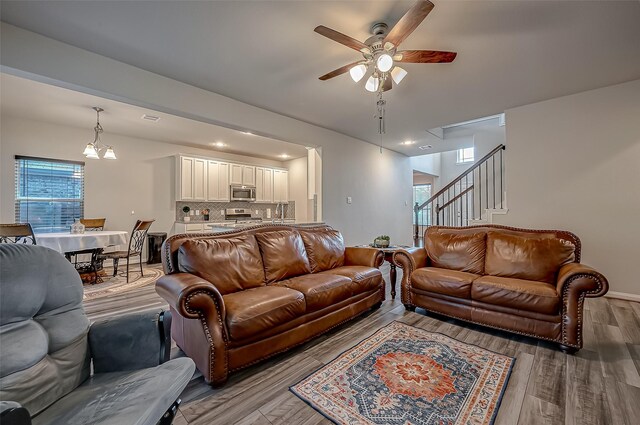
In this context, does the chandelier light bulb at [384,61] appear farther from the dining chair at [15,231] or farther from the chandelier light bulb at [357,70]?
the dining chair at [15,231]

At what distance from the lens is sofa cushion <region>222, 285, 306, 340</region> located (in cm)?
183

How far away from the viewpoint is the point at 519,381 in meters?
1.80

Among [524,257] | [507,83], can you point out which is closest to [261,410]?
[524,257]

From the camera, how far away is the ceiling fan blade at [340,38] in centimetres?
189

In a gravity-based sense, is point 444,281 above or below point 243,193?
below

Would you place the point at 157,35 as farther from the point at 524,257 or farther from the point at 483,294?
the point at 524,257

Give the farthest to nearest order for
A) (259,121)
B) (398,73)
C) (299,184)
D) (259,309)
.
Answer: (299,184), (259,121), (398,73), (259,309)

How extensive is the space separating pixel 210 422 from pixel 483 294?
2387 mm

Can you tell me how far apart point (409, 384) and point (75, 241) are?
14.6 feet

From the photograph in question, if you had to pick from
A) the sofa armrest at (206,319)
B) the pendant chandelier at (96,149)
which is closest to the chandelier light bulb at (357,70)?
the sofa armrest at (206,319)

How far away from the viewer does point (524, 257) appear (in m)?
2.74

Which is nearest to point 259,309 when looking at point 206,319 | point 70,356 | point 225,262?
point 206,319

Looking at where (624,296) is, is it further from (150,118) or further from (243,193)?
(150,118)

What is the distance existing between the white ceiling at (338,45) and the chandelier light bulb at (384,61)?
0.32 metres
